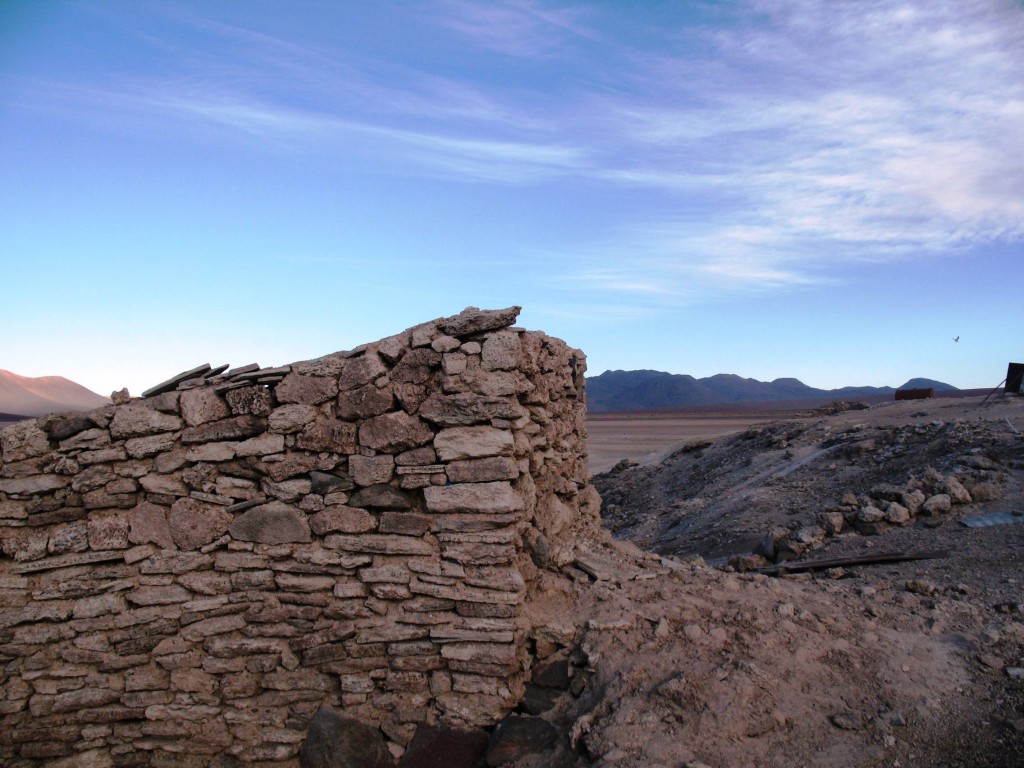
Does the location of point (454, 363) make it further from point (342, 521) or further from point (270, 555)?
point (270, 555)

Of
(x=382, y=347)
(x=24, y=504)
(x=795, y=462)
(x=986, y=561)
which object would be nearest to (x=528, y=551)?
(x=382, y=347)

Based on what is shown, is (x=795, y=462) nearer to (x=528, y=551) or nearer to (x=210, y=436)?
(x=528, y=551)

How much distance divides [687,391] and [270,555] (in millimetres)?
109890

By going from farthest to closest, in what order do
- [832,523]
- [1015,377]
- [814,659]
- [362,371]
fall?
[1015,377] → [832,523] → [362,371] → [814,659]

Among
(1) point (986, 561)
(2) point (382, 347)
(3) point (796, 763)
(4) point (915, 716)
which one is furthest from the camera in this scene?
(1) point (986, 561)

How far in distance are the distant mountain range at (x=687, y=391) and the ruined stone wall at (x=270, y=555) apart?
98230mm

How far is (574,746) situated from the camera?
4457mm

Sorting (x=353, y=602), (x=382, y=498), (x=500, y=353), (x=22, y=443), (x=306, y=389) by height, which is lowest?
(x=353, y=602)

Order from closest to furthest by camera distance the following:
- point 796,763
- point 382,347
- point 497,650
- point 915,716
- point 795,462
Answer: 1. point 796,763
2. point 915,716
3. point 497,650
4. point 382,347
5. point 795,462

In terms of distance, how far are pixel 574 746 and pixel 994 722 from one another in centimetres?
240

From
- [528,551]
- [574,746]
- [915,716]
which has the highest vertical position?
[528,551]

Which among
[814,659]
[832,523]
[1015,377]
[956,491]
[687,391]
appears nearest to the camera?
[814,659]

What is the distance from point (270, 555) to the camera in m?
5.30

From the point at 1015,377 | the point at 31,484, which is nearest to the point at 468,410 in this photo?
the point at 31,484
